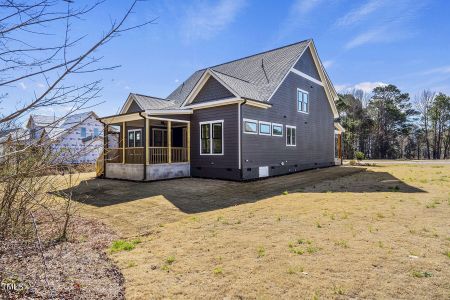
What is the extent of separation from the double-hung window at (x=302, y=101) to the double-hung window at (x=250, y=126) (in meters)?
5.36

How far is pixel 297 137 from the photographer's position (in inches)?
684

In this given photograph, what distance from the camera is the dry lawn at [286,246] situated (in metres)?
3.05

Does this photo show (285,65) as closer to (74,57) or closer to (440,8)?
(440,8)

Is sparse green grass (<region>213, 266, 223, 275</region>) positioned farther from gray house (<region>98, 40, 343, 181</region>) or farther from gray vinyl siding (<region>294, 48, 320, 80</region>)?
gray vinyl siding (<region>294, 48, 320, 80</region>)

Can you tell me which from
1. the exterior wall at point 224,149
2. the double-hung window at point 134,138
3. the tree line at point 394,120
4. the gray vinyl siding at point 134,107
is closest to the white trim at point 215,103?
the exterior wall at point 224,149

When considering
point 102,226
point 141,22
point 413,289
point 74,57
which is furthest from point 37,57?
point 102,226

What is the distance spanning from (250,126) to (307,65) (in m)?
8.37

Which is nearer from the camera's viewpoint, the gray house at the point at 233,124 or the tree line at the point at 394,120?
the gray house at the point at 233,124

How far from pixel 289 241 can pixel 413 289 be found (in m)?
1.94

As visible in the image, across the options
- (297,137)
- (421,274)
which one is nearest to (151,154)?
(297,137)

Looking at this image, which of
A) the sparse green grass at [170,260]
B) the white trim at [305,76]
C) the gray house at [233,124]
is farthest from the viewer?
the white trim at [305,76]

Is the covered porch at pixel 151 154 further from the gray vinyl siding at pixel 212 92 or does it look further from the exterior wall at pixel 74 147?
the exterior wall at pixel 74 147

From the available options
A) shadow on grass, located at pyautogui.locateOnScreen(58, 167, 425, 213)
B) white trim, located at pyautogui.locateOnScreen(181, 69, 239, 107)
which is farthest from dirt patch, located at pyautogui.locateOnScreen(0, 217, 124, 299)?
white trim, located at pyautogui.locateOnScreen(181, 69, 239, 107)

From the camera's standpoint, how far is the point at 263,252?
13.5 feet
